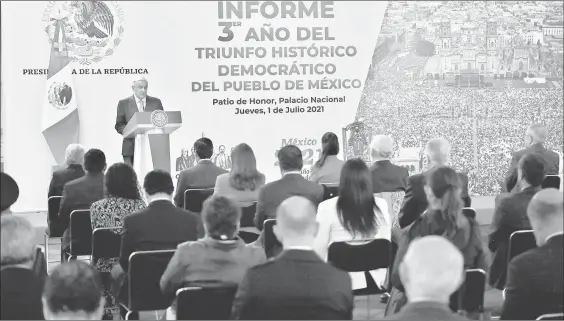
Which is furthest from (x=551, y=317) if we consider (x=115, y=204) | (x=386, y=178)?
(x=386, y=178)

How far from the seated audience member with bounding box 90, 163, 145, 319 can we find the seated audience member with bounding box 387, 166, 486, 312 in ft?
6.03

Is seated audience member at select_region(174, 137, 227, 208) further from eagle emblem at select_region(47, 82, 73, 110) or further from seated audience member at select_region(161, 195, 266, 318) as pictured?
seated audience member at select_region(161, 195, 266, 318)

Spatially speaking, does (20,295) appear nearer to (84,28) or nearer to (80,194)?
(80,194)

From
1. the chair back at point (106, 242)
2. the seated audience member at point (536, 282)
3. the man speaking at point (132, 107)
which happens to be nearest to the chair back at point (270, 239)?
the chair back at point (106, 242)

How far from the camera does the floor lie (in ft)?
19.6

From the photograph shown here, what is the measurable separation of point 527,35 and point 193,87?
13.5 ft

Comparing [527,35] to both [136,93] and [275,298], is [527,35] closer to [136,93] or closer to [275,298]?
[136,93]

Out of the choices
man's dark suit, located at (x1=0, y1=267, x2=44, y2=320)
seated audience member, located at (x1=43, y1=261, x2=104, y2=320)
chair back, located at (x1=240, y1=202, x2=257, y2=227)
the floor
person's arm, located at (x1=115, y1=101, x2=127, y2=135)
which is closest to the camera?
seated audience member, located at (x1=43, y1=261, x2=104, y2=320)

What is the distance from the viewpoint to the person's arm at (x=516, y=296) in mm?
3426

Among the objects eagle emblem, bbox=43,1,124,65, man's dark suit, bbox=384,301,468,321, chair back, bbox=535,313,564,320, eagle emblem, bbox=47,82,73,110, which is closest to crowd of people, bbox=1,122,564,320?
man's dark suit, bbox=384,301,468,321

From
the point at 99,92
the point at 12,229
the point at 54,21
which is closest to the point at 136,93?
the point at 99,92

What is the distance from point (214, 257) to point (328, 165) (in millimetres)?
3417

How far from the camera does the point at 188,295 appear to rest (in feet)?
11.4

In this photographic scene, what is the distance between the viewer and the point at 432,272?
8.31 ft
